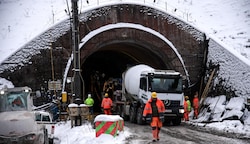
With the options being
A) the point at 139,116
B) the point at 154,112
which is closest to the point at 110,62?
the point at 139,116

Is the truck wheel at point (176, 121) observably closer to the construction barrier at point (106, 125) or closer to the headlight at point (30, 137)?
the construction barrier at point (106, 125)

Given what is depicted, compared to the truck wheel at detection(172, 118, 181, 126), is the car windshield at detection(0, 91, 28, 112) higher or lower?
higher

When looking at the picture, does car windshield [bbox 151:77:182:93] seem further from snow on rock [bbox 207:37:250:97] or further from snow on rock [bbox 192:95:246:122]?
snow on rock [bbox 207:37:250:97]

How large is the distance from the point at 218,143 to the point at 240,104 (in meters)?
8.66

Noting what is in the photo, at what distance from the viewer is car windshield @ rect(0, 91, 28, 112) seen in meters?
12.6

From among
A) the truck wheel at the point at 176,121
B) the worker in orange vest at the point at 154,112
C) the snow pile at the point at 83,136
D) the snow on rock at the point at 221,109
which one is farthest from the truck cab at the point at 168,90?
the worker in orange vest at the point at 154,112

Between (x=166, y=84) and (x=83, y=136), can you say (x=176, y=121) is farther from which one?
(x=83, y=136)

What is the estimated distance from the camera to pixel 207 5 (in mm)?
34188

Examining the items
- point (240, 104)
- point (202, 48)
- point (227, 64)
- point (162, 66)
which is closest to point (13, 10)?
point (162, 66)

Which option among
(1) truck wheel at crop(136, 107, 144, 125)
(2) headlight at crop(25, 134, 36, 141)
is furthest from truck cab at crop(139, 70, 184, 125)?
(2) headlight at crop(25, 134, 36, 141)

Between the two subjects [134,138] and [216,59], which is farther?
[216,59]

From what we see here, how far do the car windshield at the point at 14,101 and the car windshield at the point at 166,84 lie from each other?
860cm

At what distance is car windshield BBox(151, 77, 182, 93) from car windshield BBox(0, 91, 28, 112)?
8.60 m

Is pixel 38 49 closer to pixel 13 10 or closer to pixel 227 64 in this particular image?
pixel 13 10
